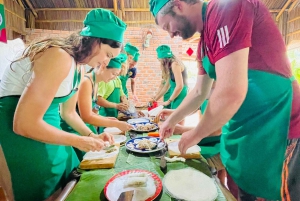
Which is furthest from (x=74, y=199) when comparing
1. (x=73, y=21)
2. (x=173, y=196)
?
(x=73, y=21)

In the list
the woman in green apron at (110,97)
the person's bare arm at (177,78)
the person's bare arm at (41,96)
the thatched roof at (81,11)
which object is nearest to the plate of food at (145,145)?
the person's bare arm at (41,96)

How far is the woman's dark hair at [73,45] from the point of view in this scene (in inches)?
35.5

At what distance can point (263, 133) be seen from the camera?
2.64 feet

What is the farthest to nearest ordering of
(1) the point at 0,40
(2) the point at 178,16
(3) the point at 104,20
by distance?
1. (1) the point at 0,40
2. (3) the point at 104,20
3. (2) the point at 178,16

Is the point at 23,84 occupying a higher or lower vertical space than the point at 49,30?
lower

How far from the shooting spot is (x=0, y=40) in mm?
3354

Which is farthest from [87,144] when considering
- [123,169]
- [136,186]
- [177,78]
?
[177,78]

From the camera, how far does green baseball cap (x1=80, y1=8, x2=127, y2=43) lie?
1.10m

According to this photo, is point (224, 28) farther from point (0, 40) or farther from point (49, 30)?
point (49, 30)

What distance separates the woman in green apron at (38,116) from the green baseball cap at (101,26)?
0.09m

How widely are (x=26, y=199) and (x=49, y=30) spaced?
475 cm

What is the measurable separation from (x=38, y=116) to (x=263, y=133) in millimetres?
873

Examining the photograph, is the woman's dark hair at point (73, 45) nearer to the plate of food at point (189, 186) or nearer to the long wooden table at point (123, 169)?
the long wooden table at point (123, 169)

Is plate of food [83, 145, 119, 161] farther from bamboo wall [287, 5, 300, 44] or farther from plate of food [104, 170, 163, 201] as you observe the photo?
bamboo wall [287, 5, 300, 44]
